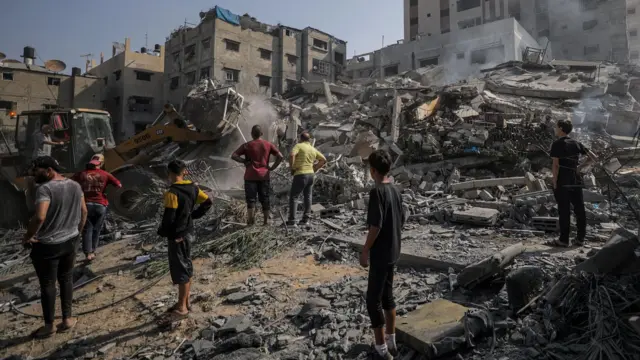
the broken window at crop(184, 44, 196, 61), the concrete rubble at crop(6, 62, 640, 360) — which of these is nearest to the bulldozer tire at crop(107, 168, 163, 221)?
the concrete rubble at crop(6, 62, 640, 360)

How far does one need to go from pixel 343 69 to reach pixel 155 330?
3873cm

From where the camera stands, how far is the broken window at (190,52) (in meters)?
30.8

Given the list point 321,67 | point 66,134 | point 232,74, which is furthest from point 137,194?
point 321,67

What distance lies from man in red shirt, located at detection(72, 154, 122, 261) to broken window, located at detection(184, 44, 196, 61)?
28.3 m

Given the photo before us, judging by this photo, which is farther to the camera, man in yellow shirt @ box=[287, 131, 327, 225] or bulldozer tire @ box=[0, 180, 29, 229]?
bulldozer tire @ box=[0, 180, 29, 229]

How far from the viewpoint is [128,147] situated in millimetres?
8086

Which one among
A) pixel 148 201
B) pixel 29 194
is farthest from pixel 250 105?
pixel 29 194

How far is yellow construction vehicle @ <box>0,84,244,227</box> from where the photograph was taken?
304 inches

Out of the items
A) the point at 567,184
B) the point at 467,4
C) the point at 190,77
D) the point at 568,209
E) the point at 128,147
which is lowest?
the point at 568,209

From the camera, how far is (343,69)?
3972 centimetres

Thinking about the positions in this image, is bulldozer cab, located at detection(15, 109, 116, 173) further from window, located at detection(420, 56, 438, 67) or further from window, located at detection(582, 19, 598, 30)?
window, located at detection(582, 19, 598, 30)

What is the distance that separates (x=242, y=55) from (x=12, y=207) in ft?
84.0

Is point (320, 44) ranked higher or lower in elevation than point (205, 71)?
higher

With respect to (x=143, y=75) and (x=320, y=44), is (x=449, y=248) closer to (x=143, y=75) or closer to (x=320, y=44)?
(x=143, y=75)
